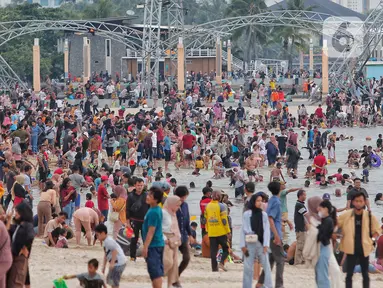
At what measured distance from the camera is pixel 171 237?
1319 cm

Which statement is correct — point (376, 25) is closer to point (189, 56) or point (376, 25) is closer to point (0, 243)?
point (189, 56)

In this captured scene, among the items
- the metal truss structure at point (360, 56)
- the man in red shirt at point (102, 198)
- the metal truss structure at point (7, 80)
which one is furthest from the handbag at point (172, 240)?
the metal truss structure at point (7, 80)

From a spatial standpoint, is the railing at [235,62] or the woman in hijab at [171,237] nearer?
the woman in hijab at [171,237]

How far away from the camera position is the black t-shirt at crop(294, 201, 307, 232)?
16312mm

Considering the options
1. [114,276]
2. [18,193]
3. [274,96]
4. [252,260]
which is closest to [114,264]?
[114,276]

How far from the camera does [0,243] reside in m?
11.5

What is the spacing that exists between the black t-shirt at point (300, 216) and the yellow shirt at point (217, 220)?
1.54 metres

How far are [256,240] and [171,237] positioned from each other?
3.39 feet

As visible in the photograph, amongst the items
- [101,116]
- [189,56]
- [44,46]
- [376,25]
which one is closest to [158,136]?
[101,116]

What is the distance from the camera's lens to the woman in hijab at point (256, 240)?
12852 millimetres

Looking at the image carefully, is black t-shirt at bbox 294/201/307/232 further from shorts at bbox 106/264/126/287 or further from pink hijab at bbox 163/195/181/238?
shorts at bbox 106/264/126/287

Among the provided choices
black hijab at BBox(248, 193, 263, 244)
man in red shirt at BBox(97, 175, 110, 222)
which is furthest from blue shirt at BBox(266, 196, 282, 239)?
man in red shirt at BBox(97, 175, 110, 222)

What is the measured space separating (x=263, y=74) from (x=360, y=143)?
25.1 meters

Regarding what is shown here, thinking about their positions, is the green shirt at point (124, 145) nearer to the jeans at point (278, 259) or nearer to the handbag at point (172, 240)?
the jeans at point (278, 259)
